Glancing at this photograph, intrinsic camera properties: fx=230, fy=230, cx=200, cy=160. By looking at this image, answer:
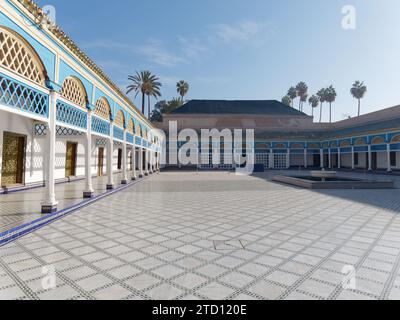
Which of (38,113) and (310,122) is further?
(310,122)

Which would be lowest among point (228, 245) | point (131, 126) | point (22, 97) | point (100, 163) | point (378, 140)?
point (228, 245)

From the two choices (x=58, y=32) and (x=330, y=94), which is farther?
(x=330, y=94)

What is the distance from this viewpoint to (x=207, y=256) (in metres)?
4.07

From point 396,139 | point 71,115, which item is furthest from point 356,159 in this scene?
point 71,115

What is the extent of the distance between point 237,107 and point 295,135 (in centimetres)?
1298

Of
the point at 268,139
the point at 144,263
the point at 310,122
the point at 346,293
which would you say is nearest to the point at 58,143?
the point at 144,263

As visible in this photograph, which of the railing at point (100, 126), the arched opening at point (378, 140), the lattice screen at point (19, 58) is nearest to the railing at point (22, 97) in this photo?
the lattice screen at point (19, 58)

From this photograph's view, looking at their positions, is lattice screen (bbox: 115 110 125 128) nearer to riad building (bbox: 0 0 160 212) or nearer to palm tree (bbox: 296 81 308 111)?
riad building (bbox: 0 0 160 212)

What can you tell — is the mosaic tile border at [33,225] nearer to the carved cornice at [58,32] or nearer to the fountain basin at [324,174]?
the carved cornice at [58,32]

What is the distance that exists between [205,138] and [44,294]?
107ft

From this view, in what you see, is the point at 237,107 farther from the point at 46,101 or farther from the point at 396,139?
the point at 46,101

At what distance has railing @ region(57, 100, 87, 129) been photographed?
714 cm
